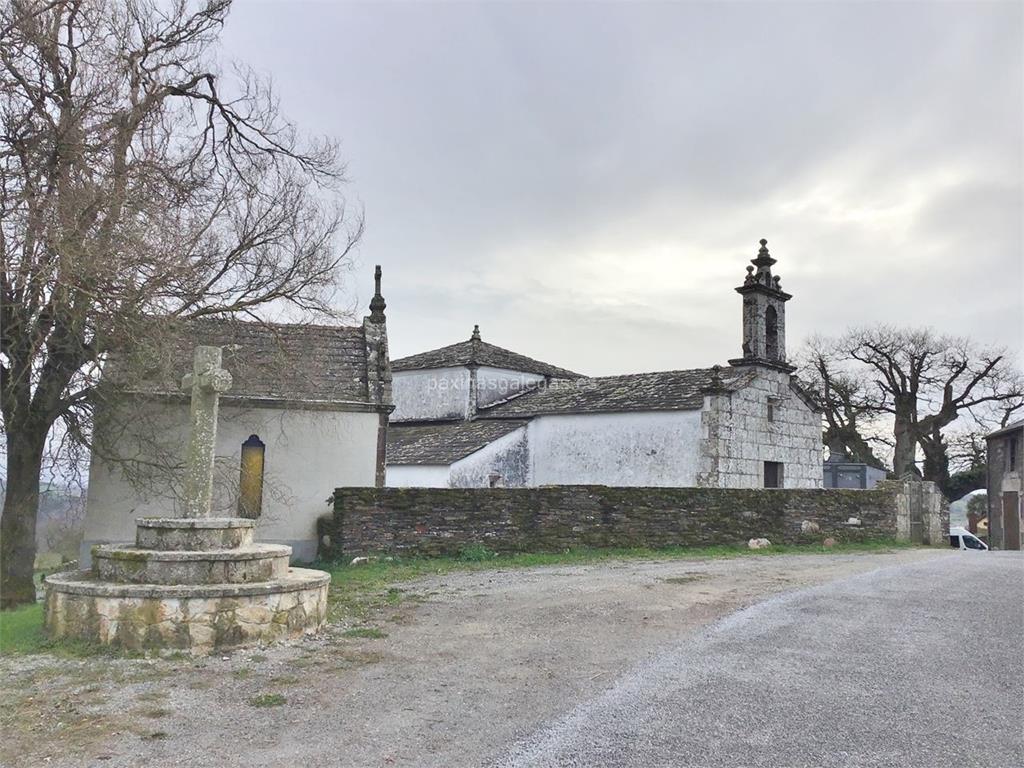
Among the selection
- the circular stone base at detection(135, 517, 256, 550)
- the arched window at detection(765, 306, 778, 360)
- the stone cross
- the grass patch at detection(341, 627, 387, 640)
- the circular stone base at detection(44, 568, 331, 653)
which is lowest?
the grass patch at detection(341, 627, 387, 640)

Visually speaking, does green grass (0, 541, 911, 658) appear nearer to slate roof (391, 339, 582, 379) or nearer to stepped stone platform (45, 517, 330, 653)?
stepped stone platform (45, 517, 330, 653)

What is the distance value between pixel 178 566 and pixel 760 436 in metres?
18.1

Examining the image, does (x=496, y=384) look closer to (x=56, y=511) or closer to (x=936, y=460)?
(x=56, y=511)

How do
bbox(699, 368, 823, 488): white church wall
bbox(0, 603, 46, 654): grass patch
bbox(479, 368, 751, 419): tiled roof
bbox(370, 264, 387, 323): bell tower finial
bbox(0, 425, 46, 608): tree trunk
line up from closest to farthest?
bbox(0, 603, 46, 654): grass patch, bbox(0, 425, 46, 608): tree trunk, bbox(370, 264, 387, 323): bell tower finial, bbox(699, 368, 823, 488): white church wall, bbox(479, 368, 751, 419): tiled roof

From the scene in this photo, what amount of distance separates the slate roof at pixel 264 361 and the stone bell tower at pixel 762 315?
11.0m

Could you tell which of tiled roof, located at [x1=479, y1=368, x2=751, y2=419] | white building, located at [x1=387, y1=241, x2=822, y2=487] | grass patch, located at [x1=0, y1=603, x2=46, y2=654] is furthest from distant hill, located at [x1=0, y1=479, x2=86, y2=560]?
tiled roof, located at [x1=479, y1=368, x2=751, y2=419]

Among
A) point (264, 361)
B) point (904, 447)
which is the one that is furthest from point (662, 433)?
point (904, 447)

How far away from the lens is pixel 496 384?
95.9 ft

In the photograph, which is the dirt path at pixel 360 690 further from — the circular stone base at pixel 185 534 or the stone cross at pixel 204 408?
the stone cross at pixel 204 408

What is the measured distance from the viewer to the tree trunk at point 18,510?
11094 millimetres

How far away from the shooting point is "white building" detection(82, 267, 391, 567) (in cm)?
1338

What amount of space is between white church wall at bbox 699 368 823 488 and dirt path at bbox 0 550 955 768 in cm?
1137

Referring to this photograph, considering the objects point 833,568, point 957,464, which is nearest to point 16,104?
point 833,568

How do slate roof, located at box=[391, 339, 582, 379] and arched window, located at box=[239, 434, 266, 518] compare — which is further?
slate roof, located at box=[391, 339, 582, 379]
